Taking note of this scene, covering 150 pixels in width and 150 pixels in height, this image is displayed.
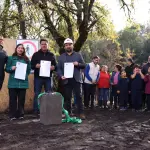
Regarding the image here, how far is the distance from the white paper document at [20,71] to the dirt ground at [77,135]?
42.8 inches

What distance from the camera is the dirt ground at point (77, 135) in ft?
16.1

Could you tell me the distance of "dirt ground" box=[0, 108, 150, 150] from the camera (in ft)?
16.1

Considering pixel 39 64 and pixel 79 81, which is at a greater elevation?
pixel 39 64

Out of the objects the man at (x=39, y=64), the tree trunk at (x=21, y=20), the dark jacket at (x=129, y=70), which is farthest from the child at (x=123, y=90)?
the tree trunk at (x=21, y=20)

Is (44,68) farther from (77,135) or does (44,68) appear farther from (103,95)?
(103,95)

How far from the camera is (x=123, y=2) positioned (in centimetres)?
1298

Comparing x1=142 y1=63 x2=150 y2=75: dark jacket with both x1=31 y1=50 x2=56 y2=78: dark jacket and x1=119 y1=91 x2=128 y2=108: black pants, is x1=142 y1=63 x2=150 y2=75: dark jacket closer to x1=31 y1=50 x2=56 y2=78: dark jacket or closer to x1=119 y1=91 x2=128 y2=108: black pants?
x1=119 y1=91 x2=128 y2=108: black pants

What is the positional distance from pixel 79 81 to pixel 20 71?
1.50 metres

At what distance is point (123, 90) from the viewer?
10328mm

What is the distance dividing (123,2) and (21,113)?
752 cm

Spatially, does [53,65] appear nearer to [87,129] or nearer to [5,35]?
[87,129]

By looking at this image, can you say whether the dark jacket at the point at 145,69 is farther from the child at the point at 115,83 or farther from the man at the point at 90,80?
the man at the point at 90,80

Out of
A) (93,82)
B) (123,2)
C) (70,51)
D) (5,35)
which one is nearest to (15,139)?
(70,51)

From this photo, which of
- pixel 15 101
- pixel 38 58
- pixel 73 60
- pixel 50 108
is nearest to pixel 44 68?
pixel 38 58
